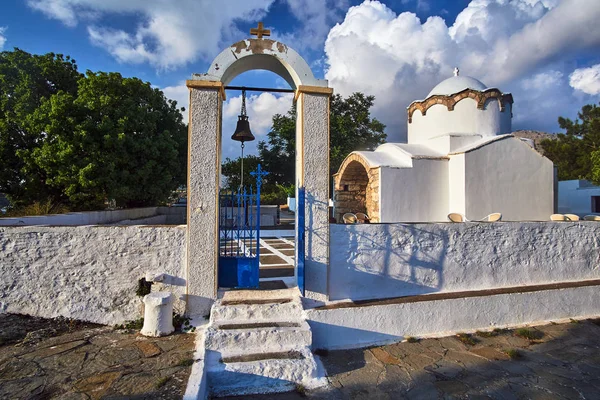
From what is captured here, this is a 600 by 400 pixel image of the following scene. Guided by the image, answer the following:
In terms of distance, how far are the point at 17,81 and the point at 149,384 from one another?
12028mm

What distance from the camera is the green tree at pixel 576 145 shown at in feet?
76.2

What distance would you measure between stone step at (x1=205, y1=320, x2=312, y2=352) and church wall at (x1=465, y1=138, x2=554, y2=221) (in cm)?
679

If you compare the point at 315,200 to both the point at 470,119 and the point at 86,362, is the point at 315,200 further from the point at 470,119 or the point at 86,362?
the point at 470,119

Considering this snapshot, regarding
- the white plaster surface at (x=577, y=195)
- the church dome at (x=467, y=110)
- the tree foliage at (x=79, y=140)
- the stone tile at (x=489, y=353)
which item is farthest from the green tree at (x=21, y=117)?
the white plaster surface at (x=577, y=195)

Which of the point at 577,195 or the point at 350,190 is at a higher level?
the point at 577,195

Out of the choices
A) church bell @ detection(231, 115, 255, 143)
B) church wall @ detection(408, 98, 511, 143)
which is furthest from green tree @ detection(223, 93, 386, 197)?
church bell @ detection(231, 115, 255, 143)

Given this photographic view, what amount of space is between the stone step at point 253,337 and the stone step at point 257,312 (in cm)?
15

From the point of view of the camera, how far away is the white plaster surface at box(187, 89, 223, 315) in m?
4.18

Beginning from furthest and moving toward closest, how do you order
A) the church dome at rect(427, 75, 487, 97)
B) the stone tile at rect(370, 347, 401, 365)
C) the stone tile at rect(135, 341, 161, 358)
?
the church dome at rect(427, 75, 487, 97) → the stone tile at rect(370, 347, 401, 365) → the stone tile at rect(135, 341, 161, 358)

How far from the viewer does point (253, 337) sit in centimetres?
357

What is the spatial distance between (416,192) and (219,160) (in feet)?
21.5

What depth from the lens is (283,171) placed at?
28859 millimetres

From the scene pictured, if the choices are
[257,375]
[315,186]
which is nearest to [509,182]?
[315,186]

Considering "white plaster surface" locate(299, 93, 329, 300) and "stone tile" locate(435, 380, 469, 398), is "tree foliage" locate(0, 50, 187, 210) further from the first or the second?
"stone tile" locate(435, 380, 469, 398)
